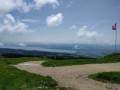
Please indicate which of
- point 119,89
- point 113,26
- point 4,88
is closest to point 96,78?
point 119,89

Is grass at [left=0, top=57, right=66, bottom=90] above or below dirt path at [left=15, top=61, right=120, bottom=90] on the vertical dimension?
above

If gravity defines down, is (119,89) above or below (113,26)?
below

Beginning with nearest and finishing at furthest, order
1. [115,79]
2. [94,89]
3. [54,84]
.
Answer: [94,89] → [54,84] → [115,79]

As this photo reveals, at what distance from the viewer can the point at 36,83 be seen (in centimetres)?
703

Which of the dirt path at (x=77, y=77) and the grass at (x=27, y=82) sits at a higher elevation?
the grass at (x=27, y=82)

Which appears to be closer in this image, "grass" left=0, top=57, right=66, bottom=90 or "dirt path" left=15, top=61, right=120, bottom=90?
"grass" left=0, top=57, right=66, bottom=90

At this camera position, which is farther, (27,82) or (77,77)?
(77,77)

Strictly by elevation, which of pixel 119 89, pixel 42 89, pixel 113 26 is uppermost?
pixel 113 26

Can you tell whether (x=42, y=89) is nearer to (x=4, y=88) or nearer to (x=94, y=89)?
(x=4, y=88)

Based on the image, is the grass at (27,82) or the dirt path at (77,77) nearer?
the grass at (27,82)

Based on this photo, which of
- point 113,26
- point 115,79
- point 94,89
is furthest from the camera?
point 113,26

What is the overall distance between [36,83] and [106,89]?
14.7 ft

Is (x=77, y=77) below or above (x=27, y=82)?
below

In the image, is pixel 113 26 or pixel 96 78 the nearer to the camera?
pixel 96 78
